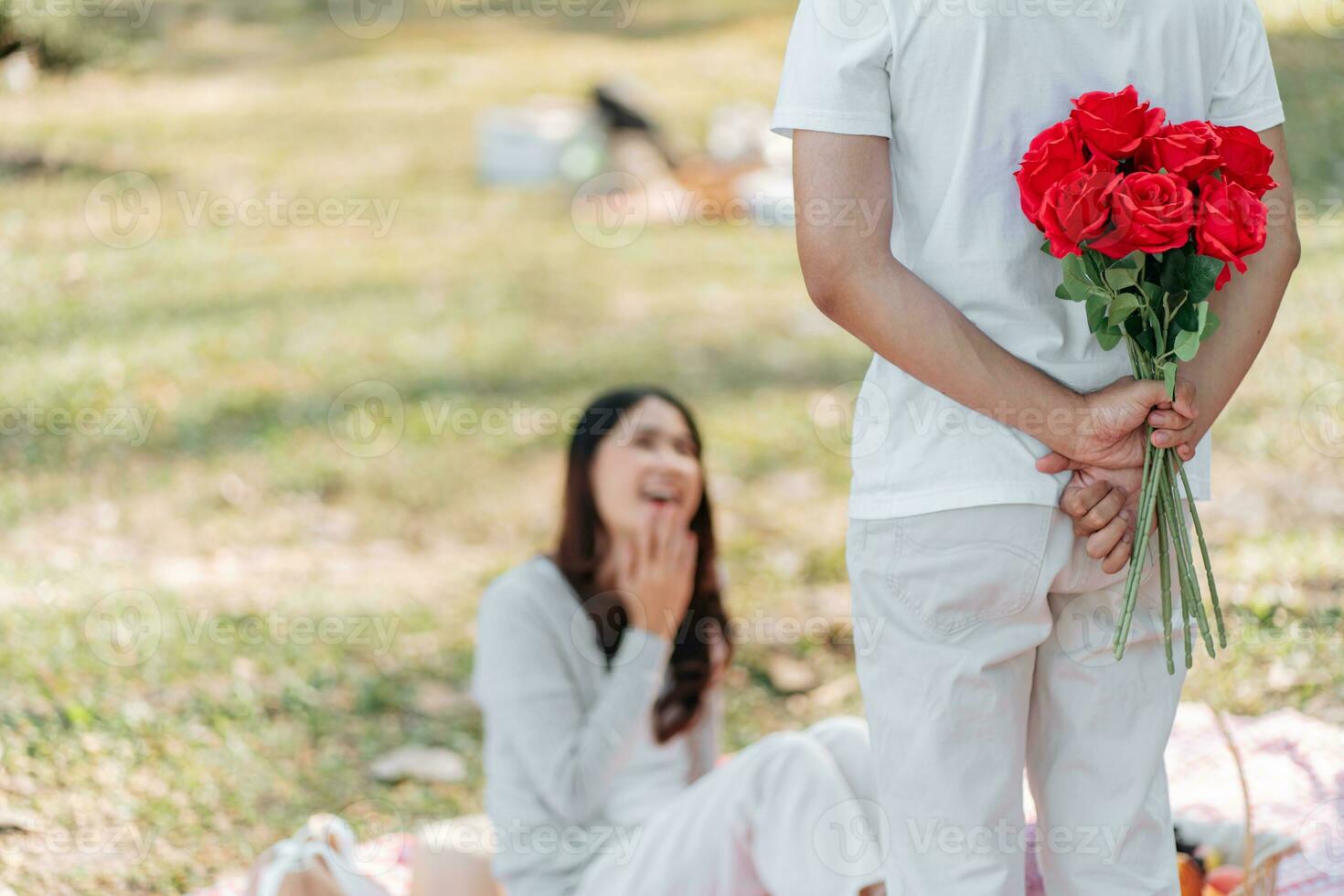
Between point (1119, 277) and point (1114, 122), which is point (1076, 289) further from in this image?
point (1114, 122)

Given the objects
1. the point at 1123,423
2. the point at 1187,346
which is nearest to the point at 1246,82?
the point at 1187,346

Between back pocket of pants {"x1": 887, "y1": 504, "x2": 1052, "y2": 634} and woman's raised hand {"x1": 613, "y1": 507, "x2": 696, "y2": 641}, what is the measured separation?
→ 0.95 m

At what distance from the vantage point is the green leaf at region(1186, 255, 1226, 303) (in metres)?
1.57

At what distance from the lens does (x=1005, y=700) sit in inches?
63.9

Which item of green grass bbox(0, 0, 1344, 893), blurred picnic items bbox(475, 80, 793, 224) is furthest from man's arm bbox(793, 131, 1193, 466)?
blurred picnic items bbox(475, 80, 793, 224)

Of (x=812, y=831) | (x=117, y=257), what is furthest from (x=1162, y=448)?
(x=117, y=257)

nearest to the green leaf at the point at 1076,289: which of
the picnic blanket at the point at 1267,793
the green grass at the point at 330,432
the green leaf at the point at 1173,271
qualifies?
the green leaf at the point at 1173,271

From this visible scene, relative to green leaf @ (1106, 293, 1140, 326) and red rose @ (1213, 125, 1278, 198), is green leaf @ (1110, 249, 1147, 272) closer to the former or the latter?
green leaf @ (1106, 293, 1140, 326)

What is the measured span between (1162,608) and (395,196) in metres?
6.42

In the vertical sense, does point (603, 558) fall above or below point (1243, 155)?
below

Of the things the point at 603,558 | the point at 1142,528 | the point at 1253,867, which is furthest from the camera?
the point at 603,558

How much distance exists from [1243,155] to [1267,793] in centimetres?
166

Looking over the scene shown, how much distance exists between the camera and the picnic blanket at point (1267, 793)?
98.7 inches

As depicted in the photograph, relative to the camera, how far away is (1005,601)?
1585 mm
